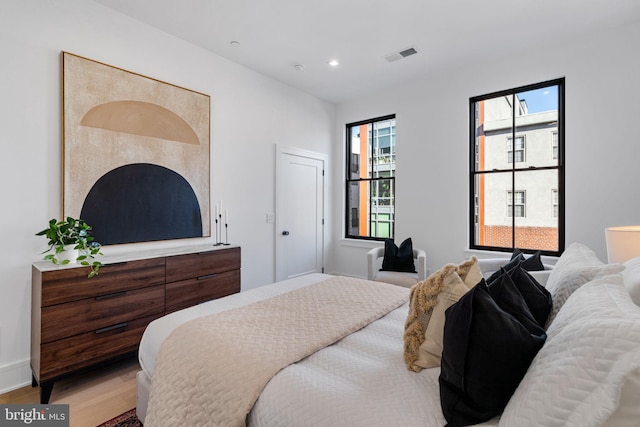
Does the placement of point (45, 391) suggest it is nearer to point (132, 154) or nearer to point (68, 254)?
point (68, 254)

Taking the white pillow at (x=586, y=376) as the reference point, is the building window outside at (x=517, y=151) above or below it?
above

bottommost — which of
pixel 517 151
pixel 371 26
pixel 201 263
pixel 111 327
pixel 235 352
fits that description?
pixel 111 327

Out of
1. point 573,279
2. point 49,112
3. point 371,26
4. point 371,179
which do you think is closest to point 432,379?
point 573,279

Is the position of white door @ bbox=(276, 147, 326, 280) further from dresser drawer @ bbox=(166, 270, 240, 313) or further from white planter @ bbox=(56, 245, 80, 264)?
white planter @ bbox=(56, 245, 80, 264)

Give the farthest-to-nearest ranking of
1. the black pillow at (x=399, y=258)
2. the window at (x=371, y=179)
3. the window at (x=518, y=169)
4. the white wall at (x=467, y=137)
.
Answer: the window at (x=371, y=179), the black pillow at (x=399, y=258), the window at (x=518, y=169), the white wall at (x=467, y=137)

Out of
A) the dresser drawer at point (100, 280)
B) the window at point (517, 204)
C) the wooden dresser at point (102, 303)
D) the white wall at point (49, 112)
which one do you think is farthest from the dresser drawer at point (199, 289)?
the window at point (517, 204)

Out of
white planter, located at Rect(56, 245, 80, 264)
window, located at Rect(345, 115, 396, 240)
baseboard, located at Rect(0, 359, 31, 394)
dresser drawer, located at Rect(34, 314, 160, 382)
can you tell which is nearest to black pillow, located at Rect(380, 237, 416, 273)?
window, located at Rect(345, 115, 396, 240)

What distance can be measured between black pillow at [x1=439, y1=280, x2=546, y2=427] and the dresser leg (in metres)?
2.39

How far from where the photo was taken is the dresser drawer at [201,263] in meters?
2.60

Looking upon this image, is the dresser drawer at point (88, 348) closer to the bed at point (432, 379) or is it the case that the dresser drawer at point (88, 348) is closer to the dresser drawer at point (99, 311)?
the dresser drawer at point (99, 311)

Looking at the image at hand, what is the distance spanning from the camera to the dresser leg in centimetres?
197

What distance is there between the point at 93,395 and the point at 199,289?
0.98 m

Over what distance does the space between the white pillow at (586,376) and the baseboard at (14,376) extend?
2977 mm

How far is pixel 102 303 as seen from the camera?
2186 mm
